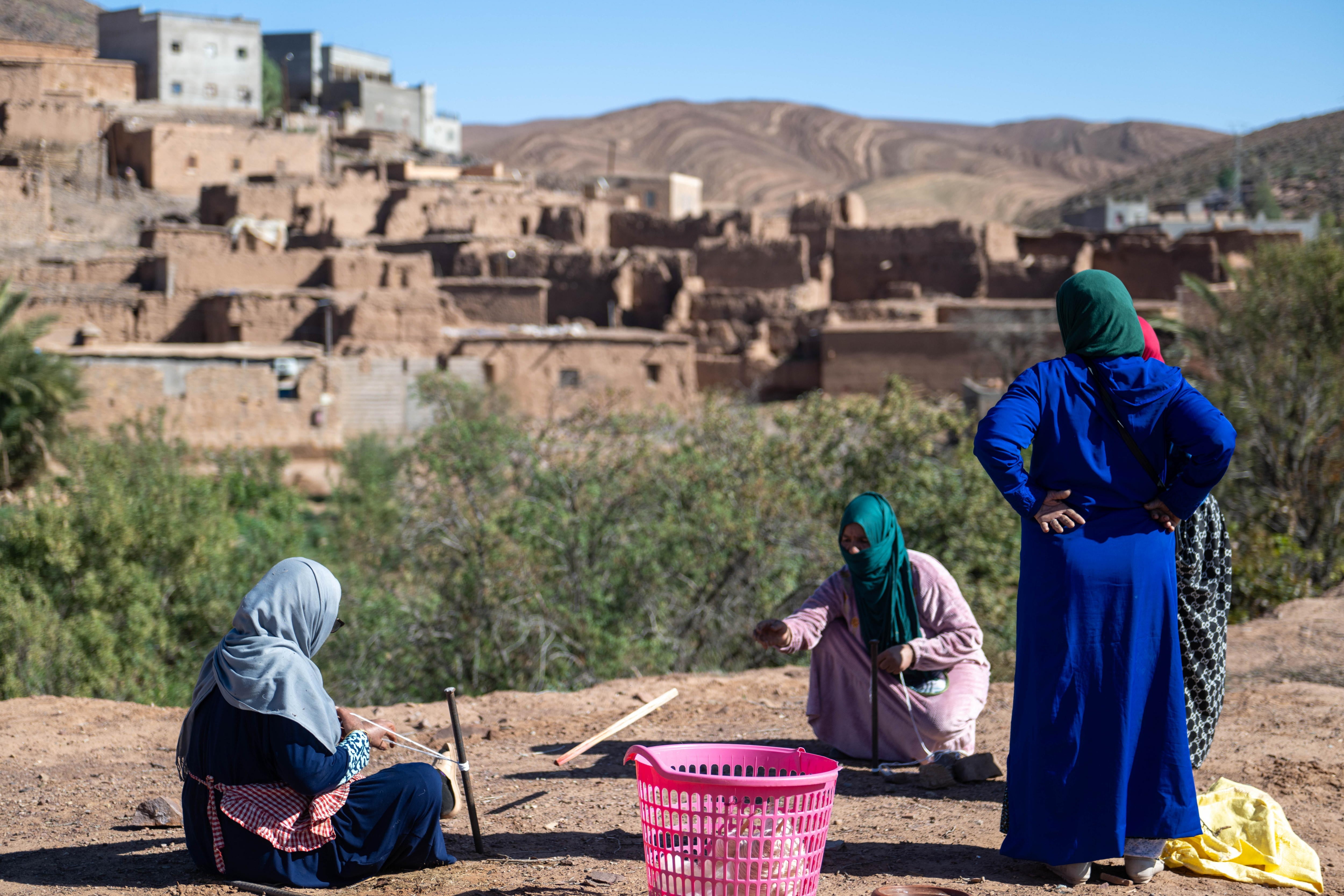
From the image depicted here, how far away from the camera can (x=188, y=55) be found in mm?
41375

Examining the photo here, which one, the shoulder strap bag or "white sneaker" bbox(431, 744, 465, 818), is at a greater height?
the shoulder strap bag

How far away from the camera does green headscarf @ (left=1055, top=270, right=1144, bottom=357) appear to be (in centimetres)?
317

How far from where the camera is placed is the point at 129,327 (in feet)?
67.8

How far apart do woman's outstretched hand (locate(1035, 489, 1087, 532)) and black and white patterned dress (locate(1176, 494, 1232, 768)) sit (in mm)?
528

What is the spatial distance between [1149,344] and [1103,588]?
937mm

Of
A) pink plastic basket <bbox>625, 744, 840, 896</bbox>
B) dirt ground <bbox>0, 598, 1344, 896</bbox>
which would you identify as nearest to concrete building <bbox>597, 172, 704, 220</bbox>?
dirt ground <bbox>0, 598, 1344, 896</bbox>

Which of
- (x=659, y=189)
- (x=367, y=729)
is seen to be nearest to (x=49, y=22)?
(x=659, y=189)

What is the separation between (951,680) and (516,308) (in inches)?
743

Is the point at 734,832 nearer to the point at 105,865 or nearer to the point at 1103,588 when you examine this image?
the point at 1103,588

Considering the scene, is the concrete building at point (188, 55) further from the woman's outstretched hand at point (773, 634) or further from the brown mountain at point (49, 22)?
the woman's outstretched hand at point (773, 634)

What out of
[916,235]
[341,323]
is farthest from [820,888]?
[916,235]

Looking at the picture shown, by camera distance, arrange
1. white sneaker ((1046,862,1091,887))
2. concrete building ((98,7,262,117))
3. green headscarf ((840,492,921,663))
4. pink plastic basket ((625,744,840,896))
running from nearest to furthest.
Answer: pink plastic basket ((625,744,840,896)), white sneaker ((1046,862,1091,887)), green headscarf ((840,492,921,663)), concrete building ((98,7,262,117))

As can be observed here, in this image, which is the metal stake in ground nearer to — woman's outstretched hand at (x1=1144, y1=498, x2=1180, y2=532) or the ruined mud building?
woman's outstretched hand at (x1=1144, y1=498, x2=1180, y2=532)

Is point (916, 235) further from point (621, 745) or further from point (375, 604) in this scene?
point (621, 745)
